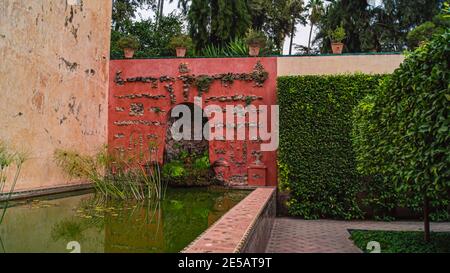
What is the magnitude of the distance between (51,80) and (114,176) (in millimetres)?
2131

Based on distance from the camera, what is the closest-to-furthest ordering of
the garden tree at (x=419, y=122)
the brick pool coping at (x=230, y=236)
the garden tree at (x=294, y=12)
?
the brick pool coping at (x=230, y=236) < the garden tree at (x=419, y=122) < the garden tree at (x=294, y=12)

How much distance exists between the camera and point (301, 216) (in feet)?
24.4

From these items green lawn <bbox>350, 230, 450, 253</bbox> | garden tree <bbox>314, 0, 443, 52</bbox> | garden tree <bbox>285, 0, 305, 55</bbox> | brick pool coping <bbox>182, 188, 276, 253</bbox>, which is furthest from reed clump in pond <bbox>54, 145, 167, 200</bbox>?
garden tree <bbox>285, 0, 305, 55</bbox>

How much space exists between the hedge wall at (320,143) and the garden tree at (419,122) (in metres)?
2.39

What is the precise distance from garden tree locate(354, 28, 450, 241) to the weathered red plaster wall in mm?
3675

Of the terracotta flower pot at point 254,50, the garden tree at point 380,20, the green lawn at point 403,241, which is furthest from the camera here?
the garden tree at point 380,20

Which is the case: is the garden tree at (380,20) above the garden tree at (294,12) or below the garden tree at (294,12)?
below

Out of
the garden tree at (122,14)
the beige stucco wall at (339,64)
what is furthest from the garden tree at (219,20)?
the beige stucco wall at (339,64)

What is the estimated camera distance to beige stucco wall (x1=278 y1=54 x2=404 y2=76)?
8.09m

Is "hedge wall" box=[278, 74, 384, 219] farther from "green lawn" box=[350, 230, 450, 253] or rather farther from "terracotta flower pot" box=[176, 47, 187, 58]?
"terracotta flower pot" box=[176, 47, 187, 58]

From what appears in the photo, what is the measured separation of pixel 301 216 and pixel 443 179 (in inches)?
168

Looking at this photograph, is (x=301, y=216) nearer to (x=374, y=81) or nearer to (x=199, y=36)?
(x=374, y=81)

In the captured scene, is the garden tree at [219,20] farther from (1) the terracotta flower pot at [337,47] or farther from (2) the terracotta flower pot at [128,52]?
(2) the terracotta flower pot at [128,52]

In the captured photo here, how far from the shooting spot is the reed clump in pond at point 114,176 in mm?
5628
